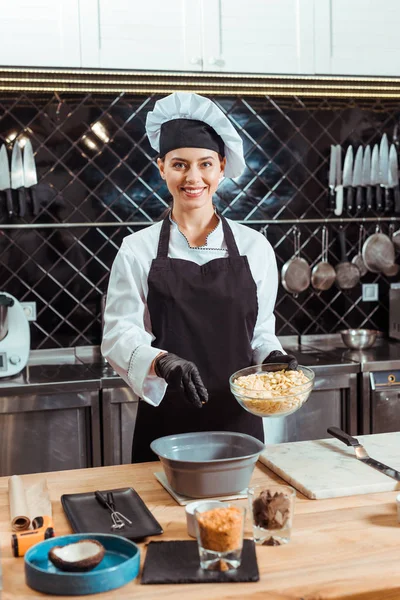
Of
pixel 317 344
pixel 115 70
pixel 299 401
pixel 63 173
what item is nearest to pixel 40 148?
pixel 63 173

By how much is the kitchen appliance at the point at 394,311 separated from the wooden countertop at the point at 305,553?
221cm

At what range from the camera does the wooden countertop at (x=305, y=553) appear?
114 centimetres

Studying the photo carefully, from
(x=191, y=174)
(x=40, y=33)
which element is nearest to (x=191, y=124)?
(x=191, y=174)

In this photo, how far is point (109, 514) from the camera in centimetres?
144

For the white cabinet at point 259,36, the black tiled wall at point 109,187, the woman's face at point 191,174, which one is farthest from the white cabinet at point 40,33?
the woman's face at point 191,174

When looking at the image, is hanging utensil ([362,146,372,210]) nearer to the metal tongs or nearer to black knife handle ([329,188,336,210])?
black knife handle ([329,188,336,210])

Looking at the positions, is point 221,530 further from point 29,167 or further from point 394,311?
point 394,311

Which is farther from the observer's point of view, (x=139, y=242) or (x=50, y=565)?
(x=139, y=242)

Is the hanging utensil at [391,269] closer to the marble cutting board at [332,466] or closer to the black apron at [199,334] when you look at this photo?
the black apron at [199,334]

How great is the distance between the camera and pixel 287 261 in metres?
3.65

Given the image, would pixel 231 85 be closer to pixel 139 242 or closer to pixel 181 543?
pixel 139 242

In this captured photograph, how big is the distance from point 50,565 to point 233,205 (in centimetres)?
259

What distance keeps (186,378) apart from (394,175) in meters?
2.34

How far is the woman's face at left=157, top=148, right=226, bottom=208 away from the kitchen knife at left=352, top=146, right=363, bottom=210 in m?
1.62
